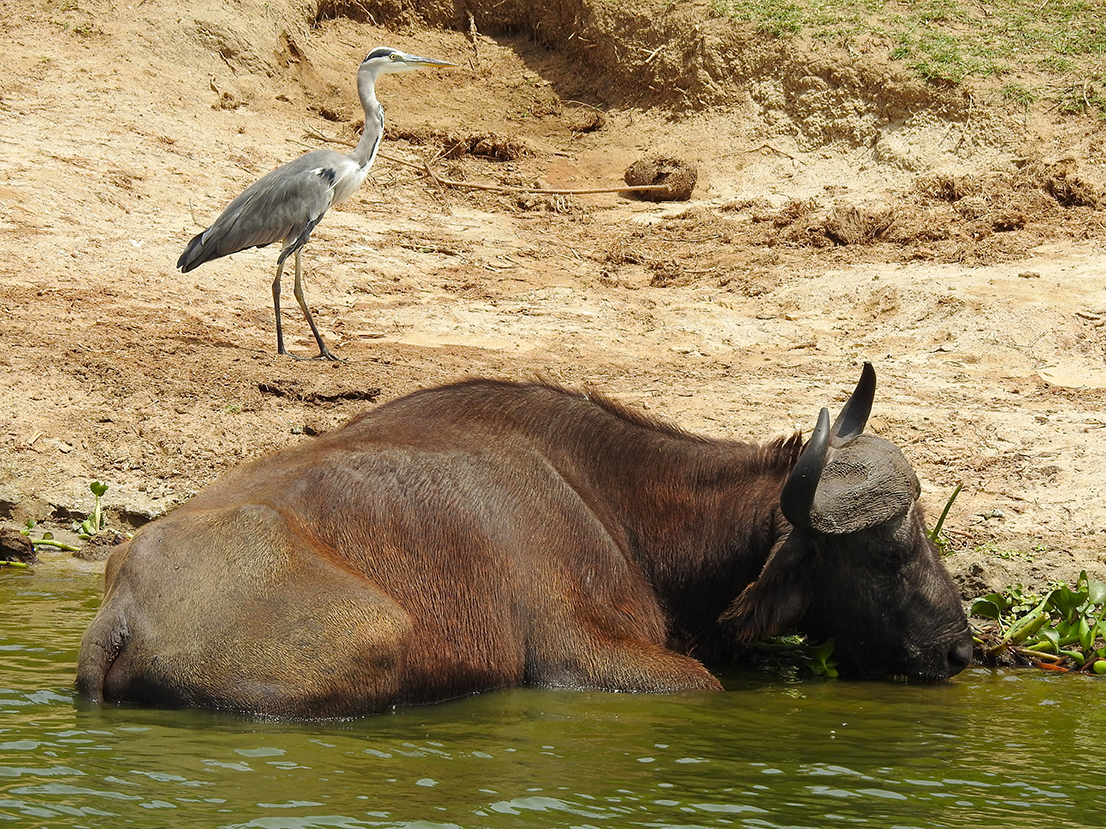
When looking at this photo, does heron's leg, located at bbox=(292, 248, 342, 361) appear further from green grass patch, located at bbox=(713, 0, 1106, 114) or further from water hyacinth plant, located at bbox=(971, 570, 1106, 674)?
green grass patch, located at bbox=(713, 0, 1106, 114)

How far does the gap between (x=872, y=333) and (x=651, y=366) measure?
6.88 feet

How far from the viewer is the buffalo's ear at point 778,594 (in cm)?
609

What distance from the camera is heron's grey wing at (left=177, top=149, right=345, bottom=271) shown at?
1242cm

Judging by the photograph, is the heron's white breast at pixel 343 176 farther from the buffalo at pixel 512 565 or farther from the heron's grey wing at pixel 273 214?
the buffalo at pixel 512 565

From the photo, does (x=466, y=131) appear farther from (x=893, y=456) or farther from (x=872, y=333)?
(x=893, y=456)

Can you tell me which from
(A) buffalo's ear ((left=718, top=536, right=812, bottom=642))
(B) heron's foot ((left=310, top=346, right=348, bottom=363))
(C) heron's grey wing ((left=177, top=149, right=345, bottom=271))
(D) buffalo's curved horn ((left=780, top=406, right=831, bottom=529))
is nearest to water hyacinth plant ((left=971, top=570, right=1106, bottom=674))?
(A) buffalo's ear ((left=718, top=536, right=812, bottom=642))

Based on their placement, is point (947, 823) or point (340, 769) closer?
point (947, 823)

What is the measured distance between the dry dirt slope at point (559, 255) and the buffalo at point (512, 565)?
1.63 meters

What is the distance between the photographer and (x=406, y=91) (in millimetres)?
19906

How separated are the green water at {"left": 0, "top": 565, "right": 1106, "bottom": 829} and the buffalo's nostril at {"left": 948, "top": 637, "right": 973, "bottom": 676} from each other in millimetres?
132

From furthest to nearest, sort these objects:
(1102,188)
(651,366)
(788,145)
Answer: (788,145)
(1102,188)
(651,366)

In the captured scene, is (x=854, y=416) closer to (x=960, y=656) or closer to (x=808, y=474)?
(x=808, y=474)

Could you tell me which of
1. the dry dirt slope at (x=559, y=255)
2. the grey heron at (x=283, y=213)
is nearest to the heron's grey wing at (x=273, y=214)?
the grey heron at (x=283, y=213)

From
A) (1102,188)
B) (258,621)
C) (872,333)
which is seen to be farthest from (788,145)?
(258,621)
